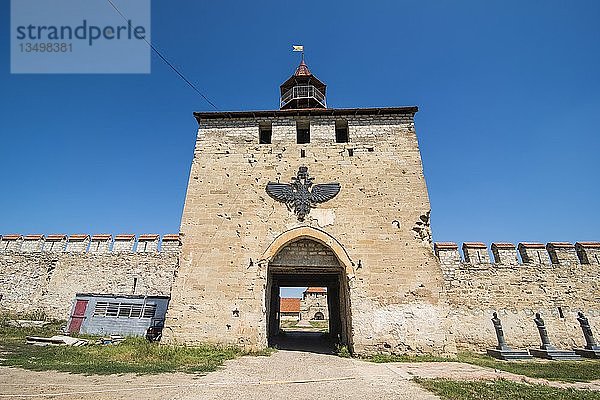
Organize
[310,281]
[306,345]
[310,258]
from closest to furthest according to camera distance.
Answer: [310,258], [306,345], [310,281]

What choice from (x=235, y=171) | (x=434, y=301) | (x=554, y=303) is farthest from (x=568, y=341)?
(x=235, y=171)

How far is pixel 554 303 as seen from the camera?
39.9 ft

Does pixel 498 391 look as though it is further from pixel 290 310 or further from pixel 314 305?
pixel 290 310

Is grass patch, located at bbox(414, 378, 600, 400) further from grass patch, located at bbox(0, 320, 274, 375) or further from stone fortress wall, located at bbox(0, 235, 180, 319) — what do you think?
stone fortress wall, located at bbox(0, 235, 180, 319)

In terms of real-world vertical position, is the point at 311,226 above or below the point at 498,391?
above

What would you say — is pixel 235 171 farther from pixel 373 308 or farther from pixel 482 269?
pixel 482 269

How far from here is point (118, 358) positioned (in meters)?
8.09

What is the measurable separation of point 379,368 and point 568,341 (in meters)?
9.08

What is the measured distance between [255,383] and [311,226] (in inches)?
226

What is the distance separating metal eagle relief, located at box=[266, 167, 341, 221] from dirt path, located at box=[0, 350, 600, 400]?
510 cm

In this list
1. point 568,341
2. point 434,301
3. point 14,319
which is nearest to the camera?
point 434,301

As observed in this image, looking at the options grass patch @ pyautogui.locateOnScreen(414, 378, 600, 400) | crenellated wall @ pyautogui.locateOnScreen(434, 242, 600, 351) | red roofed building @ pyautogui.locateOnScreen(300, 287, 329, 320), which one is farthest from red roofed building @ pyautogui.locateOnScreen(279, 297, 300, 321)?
grass patch @ pyautogui.locateOnScreen(414, 378, 600, 400)

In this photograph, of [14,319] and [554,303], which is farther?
[14,319]

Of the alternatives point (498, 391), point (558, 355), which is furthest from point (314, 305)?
point (498, 391)
